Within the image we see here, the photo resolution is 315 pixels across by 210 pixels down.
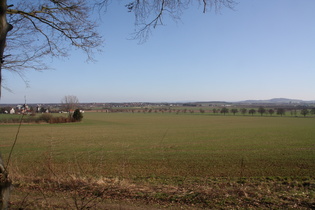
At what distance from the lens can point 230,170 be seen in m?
12.5

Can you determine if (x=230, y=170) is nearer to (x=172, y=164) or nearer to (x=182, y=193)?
(x=172, y=164)

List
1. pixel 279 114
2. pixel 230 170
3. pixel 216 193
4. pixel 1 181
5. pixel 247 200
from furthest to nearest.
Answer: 1. pixel 279 114
2. pixel 230 170
3. pixel 216 193
4. pixel 247 200
5. pixel 1 181

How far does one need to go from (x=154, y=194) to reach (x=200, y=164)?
32.0 ft

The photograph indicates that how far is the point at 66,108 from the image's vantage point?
9062cm

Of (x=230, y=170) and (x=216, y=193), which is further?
(x=230, y=170)

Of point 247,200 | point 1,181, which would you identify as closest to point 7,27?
point 1,181

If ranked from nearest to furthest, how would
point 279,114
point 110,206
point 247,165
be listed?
point 110,206
point 247,165
point 279,114

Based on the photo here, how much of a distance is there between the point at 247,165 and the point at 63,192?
11912 millimetres

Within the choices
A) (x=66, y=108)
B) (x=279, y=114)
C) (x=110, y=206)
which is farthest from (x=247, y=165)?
(x=279, y=114)

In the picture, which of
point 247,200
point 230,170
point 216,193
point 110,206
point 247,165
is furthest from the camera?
point 247,165

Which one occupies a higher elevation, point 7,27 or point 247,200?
point 7,27

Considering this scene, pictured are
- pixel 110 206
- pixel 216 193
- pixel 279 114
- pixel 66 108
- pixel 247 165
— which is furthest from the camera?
pixel 279 114

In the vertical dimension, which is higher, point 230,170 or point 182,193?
point 182,193

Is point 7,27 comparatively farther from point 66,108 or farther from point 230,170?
point 66,108
